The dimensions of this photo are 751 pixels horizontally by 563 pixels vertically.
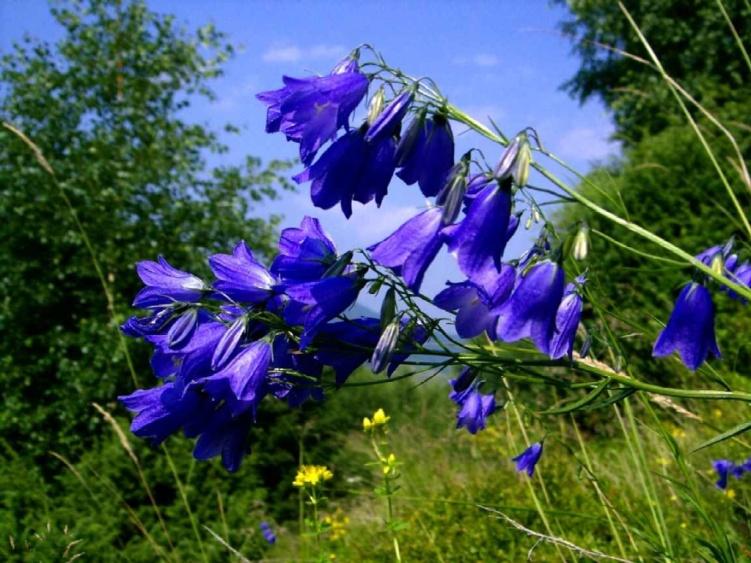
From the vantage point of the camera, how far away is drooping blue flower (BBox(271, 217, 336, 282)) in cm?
113

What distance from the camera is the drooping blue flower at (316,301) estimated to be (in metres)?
1.07

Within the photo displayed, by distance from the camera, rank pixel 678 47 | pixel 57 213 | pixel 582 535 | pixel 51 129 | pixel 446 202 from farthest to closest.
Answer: pixel 678 47 → pixel 51 129 → pixel 57 213 → pixel 582 535 → pixel 446 202

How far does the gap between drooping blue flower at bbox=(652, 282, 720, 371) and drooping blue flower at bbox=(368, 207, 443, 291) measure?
14.3 inches

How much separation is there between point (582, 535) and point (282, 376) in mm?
2873

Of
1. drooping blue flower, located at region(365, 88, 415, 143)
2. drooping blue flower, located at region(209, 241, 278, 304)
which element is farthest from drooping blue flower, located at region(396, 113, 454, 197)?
drooping blue flower, located at region(209, 241, 278, 304)

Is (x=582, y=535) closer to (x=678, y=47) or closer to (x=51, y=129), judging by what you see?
(x=51, y=129)

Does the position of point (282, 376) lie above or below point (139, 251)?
below

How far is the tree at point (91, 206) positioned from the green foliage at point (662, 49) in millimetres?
8038

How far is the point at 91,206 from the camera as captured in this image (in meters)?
6.92

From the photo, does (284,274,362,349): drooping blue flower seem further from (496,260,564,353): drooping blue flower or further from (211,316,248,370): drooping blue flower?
(496,260,564,353): drooping blue flower

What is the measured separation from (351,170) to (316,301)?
0.19 meters

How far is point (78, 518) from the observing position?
4.17 meters

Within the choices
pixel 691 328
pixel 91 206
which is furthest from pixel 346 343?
pixel 91 206

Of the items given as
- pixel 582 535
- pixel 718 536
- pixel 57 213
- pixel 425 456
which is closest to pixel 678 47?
pixel 425 456
